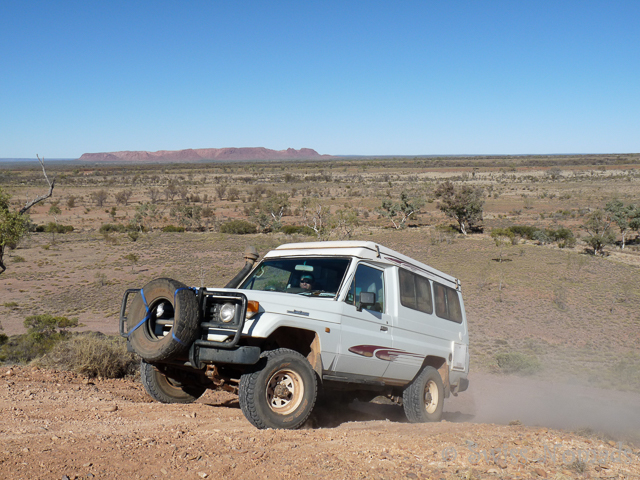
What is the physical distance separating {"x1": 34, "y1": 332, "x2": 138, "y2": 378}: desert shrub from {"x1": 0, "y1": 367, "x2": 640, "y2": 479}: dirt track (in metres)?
1.88

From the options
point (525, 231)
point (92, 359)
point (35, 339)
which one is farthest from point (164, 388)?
point (525, 231)

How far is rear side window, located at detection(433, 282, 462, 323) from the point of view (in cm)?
816

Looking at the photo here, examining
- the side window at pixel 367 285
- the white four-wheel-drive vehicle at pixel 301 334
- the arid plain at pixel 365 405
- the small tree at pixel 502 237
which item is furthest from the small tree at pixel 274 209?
the side window at pixel 367 285

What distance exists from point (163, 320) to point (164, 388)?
1.62 m

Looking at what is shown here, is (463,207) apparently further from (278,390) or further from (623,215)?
(278,390)

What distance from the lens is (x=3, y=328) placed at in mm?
18688

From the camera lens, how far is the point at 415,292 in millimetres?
7438

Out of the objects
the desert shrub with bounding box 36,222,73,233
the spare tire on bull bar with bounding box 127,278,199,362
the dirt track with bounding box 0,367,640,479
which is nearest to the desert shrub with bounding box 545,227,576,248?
the dirt track with bounding box 0,367,640,479

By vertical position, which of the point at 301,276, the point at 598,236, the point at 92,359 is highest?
the point at 301,276

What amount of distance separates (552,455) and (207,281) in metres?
21.4

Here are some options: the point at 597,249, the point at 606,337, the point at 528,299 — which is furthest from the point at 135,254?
the point at 597,249

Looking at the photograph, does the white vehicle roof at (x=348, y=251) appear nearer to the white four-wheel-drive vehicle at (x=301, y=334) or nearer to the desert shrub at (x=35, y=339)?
the white four-wheel-drive vehicle at (x=301, y=334)

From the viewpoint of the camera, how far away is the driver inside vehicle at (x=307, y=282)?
21.4 ft

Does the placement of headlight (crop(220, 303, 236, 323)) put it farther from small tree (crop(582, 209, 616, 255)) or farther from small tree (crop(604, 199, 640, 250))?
small tree (crop(604, 199, 640, 250))
